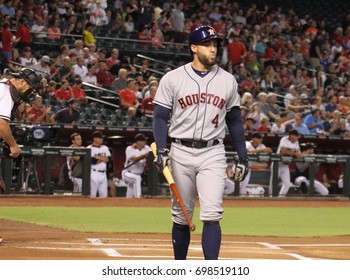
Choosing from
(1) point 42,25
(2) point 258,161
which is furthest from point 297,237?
(1) point 42,25

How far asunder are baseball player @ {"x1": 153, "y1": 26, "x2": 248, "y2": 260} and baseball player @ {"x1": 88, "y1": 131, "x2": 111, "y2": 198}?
34.5ft

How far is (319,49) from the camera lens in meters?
28.5

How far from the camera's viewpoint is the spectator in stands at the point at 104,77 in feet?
70.6

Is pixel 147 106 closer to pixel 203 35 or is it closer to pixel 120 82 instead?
pixel 120 82

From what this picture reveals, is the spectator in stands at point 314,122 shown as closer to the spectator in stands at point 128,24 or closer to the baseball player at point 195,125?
the spectator in stands at point 128,24

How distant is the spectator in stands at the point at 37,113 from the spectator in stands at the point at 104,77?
3476 millimetres

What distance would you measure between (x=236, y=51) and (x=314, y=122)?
403cm

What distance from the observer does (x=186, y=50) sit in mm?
25500

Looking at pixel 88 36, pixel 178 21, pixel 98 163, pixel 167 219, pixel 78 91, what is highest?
pixel 178 21

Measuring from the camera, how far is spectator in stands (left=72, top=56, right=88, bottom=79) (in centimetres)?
2049

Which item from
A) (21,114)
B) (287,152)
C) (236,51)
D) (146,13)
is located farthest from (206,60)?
(236,51)

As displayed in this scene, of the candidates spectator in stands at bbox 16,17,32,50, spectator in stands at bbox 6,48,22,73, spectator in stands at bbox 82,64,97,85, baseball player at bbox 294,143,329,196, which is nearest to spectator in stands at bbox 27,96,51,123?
spectator in stands at bbox 6,48,22,73

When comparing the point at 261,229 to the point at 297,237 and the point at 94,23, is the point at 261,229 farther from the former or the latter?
the point at 94,23
